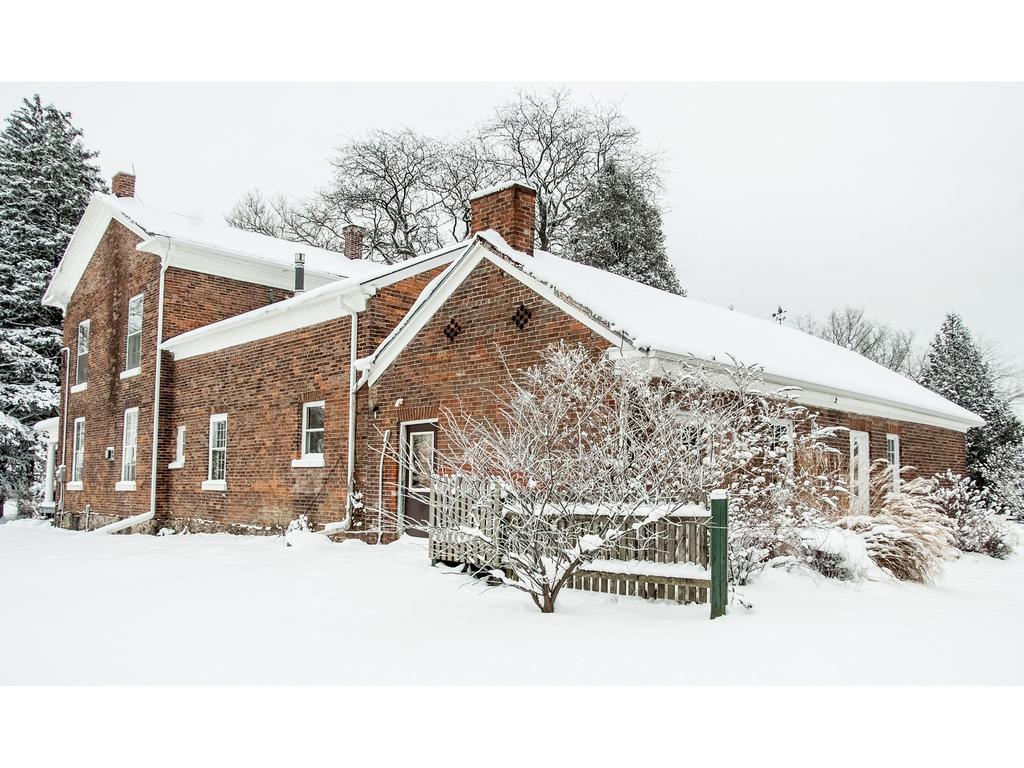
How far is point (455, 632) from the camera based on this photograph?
720 centimetres

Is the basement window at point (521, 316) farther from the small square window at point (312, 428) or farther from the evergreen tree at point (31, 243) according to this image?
the evergreen tree at point (31, 243)

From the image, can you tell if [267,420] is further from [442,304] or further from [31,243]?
[31,243]

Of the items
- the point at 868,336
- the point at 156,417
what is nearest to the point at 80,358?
the point at 156,417

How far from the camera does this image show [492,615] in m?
8.03

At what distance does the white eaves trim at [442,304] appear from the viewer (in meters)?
11.3

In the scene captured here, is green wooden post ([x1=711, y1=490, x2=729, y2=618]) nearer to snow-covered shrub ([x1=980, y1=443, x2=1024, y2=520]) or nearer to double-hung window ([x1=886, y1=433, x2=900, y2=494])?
double-hung window ([x1=886, y1=433, x2=900, y2=494])

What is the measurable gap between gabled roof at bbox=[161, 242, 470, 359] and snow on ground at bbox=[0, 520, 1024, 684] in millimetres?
5174

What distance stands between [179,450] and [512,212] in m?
10.7

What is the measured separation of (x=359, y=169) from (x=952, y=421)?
2570cm

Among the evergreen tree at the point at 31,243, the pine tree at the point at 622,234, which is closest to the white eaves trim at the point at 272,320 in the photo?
the evergreen tree at the point at 31,243

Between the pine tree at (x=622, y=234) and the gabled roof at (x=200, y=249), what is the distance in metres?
8.59

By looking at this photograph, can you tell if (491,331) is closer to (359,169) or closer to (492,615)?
(492,615)

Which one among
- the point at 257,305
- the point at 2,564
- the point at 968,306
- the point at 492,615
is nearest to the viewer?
the point at 492,615

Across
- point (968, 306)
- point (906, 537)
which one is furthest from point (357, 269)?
point (968, 306)
